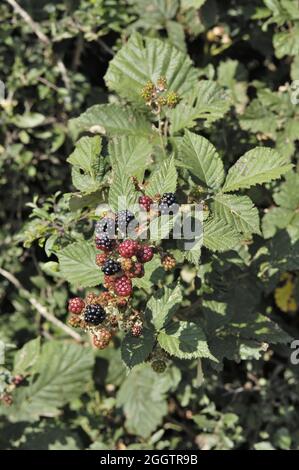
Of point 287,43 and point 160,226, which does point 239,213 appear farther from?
point 287,43

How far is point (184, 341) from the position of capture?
5.64ft

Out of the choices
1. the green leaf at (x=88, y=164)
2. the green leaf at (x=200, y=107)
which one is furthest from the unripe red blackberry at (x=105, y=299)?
the green leaf at (x=200, y=107)

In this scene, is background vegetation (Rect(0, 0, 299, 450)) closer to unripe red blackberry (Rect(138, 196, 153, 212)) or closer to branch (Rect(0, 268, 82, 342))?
branch (Rect(0, 268, 82, 342))

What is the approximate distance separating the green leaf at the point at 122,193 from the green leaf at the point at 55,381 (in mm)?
1181

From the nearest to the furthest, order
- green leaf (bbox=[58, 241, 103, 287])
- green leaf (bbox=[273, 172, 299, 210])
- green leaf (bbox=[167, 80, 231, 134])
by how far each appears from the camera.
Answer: green leaf (bbox=[58, 241, 103, 287]) → green leaf (bbox=[167, 80, 231, 134]) → green leaf (bbox=[273, 172, 299, 210])

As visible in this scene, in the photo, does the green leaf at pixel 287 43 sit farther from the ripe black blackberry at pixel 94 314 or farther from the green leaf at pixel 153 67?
the ripe black blackberry at pixel 94 314

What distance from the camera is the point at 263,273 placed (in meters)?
2.24

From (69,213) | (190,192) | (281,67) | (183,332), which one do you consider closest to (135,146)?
(190,192)

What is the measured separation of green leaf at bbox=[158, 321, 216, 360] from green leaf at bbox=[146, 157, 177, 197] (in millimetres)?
368

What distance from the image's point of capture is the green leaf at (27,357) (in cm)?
253

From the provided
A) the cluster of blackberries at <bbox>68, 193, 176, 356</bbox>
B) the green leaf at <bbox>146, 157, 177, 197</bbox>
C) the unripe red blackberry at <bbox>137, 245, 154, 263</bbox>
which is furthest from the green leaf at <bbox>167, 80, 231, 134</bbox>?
the unripe red blackberry at <bbox>137, 245, 154, 263</bbox>

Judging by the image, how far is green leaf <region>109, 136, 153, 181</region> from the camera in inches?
73.9

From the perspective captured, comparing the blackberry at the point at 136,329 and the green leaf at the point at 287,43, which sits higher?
the green leaf at the point at 287,43

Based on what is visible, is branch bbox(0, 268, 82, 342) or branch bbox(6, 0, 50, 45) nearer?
branch bbox(6, 0, 50, 45)
